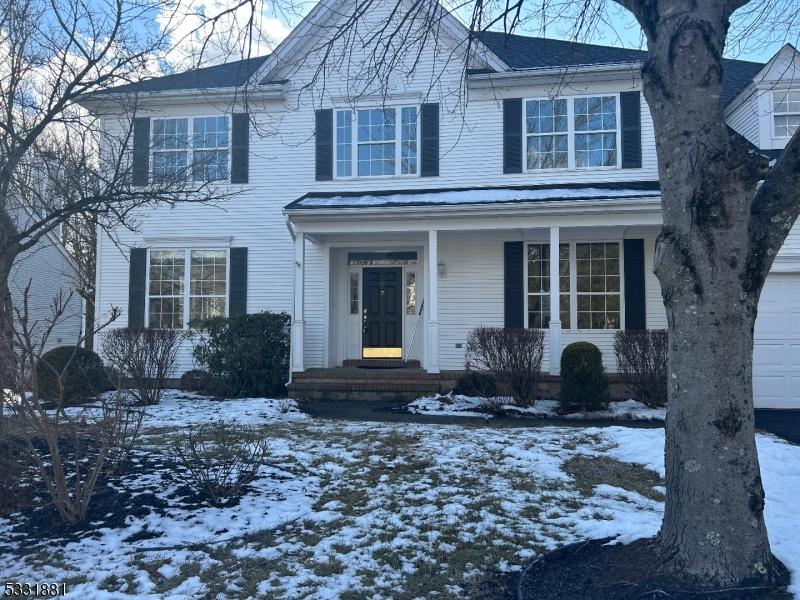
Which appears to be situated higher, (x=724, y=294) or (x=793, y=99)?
(x=793, y=99)

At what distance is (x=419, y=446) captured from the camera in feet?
23.2

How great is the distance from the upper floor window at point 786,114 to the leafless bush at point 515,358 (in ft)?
22.0

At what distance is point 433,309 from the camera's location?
11.8 meters

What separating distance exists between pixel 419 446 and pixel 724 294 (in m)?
4.40

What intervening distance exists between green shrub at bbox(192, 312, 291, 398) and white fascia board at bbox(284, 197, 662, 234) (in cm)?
217

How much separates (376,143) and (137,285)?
20.4ft

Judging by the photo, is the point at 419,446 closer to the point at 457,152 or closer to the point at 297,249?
the point at 297,249

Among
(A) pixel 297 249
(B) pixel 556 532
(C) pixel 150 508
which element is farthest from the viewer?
(A) pixel 297 249

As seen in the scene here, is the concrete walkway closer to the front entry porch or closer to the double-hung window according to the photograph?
the front entry porch

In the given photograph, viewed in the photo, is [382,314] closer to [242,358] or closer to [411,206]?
[411,206]

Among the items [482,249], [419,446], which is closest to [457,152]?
[482,249]

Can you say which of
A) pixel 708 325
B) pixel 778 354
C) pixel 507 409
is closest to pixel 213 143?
pixel 507 409

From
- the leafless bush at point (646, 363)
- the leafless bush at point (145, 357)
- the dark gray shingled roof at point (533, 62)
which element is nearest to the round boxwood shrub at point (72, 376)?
the leafless bush at point (145, 357)

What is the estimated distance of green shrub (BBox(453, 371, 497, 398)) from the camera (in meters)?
10.7
